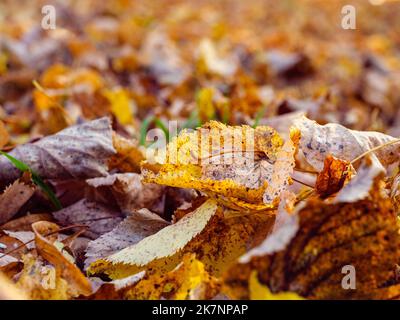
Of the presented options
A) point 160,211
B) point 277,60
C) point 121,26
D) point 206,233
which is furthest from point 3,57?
point 206,233

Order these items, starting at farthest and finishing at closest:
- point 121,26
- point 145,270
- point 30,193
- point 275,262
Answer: point 121,26 < point 30,193 < point 145,270 < point 275,262

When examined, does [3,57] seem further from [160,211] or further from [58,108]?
[160,211]

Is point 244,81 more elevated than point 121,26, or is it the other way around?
point 121,26

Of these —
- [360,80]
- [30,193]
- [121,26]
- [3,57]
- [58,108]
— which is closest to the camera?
[30,193]

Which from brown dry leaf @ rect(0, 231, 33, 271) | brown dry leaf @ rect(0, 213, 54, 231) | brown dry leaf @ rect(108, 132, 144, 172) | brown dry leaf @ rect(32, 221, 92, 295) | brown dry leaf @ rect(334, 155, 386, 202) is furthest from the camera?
brown dry leaf @ rect(108, 132, 144, 172)

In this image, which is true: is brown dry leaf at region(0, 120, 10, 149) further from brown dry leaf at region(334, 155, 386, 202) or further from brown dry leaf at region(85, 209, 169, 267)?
brown dry leaf at region(334, 155, 386, 202)

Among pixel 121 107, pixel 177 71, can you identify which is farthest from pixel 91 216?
pixel 177 71

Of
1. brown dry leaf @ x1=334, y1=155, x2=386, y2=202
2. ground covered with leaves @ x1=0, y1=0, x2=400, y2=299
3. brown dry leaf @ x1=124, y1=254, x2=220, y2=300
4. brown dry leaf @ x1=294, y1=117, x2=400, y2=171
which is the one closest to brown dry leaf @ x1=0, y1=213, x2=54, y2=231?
ground covered with leaves @ x1=0, y1=0, x2=400, y2=299

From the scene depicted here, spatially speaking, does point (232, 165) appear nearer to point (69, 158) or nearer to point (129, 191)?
point (129, 191)
